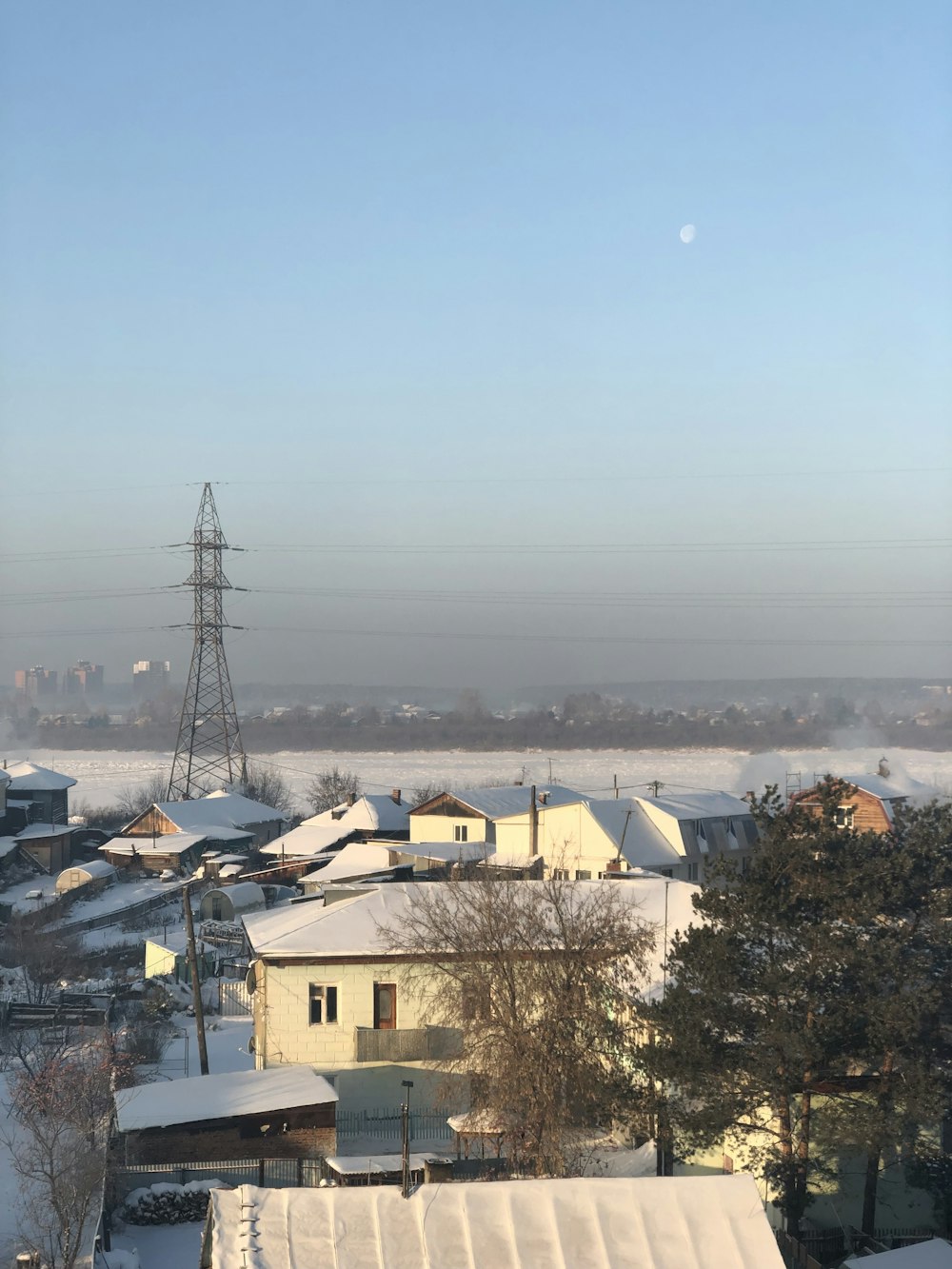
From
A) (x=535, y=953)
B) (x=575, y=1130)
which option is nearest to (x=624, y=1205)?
(x=575, y=1130)

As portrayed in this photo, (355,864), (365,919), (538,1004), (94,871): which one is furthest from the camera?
(94,871)

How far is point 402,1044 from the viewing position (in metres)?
17.4

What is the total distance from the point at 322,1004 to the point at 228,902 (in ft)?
59.4

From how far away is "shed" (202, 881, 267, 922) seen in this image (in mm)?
35000

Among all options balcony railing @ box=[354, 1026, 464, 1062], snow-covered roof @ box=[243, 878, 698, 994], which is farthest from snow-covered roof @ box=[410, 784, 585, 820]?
balcony railing @ box=[354, 1026, 464, 1062]

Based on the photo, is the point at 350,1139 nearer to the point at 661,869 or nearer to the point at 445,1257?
the point at 445,1257

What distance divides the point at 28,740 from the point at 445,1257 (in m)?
99.3

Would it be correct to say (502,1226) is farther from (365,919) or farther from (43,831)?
(43,831)

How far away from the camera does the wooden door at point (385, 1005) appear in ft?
58.7

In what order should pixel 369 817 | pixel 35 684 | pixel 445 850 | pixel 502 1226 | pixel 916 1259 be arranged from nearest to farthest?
pixel 502 1226 → pixel 916 1259 → pixel 445 850 → pixel 369 817 → pixel 35 684

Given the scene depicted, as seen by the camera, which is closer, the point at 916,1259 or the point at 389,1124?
the point at 916,1259

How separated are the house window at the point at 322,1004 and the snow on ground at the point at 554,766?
38.2 meters

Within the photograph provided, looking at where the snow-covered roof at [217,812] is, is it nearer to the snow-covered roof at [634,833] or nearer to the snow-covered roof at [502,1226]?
the snow-covered roof at [634,833]

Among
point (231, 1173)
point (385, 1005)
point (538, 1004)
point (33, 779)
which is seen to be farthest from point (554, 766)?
point (231, 1173)
